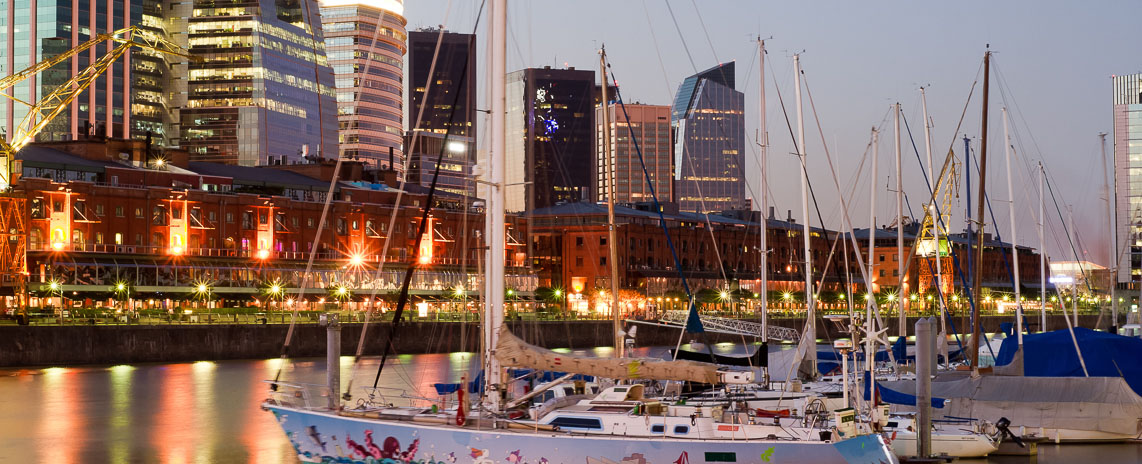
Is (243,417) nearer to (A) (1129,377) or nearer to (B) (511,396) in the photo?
(B) (511,396)

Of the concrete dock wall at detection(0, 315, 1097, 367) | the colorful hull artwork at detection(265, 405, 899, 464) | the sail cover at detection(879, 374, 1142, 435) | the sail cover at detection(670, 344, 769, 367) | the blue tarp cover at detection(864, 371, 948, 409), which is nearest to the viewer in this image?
the colorful hull artwork at detection(265, 405, 899, 464)

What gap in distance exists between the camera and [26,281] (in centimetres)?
10681

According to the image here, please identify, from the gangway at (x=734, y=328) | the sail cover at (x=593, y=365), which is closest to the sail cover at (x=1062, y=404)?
the sail cover at (x=593, y=365)

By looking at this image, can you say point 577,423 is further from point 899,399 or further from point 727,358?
point 727,358

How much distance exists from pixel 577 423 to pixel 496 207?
596cm

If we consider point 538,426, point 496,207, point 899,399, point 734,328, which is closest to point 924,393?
point 899,399

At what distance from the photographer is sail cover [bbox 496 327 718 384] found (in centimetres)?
3422

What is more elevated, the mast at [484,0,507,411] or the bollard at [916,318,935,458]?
the mast at [484,0,507,411]

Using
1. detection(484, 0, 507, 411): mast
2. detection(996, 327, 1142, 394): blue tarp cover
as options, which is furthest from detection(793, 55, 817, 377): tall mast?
detection(484, 0, 507, 411): mast

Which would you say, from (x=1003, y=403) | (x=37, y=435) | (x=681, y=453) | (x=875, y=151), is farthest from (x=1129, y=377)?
(x=37, y=435)

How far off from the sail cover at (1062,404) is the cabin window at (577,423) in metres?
18.8

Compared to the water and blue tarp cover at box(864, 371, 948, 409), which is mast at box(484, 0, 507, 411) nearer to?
the water

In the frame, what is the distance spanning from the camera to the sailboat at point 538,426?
33.0 metres

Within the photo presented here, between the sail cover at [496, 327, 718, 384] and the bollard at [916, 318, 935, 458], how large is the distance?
8.16m
